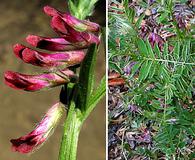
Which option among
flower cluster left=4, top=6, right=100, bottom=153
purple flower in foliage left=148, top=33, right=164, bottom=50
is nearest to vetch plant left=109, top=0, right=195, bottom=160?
purple flower in foliage left=148, top=33, right=164, bottom=50

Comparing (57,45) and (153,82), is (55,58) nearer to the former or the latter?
(57,45)

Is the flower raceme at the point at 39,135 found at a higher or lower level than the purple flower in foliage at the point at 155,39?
lower

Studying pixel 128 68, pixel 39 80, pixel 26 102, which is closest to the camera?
pixel 39 80

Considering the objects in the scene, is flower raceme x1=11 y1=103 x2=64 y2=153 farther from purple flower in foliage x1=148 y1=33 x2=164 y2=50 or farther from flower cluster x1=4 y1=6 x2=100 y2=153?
purple flower in foliage x1=148 y1=33 x2=164 y2=50

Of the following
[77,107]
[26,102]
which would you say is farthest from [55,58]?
[26,102]

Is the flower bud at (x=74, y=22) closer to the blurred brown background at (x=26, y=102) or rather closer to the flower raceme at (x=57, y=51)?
the flower raceme at (x=57, y=51)

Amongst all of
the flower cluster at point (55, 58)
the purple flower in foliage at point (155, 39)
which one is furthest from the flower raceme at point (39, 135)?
the purple flower in foliage at point (155, 39)

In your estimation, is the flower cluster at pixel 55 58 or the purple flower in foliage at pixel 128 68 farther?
the purple flower in foliage at pixel 128 68

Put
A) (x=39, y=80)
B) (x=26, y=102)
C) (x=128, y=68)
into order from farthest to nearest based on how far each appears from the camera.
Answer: (x=26, y=102), (x=128, y=68), (x=39, y=80)
